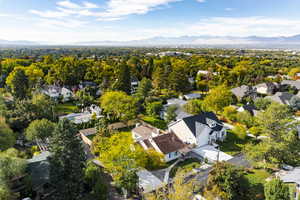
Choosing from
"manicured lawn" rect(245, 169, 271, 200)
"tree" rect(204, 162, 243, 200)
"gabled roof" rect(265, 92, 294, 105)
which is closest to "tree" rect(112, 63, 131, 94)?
"manicured lawn" rect(245, 169, 271, 200)

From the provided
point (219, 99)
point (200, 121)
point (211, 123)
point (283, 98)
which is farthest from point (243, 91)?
point (200, 121)

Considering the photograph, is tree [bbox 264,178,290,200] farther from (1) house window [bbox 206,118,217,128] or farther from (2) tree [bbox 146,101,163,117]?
(2) tree [bbox 146,101,163,117]

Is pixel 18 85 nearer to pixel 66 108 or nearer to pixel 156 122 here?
pixel 66 108

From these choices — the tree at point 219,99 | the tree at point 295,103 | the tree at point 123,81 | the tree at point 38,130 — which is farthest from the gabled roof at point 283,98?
the tree at point 38,130

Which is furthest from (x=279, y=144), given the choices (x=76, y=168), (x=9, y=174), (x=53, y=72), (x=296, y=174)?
(x=53, y=72)

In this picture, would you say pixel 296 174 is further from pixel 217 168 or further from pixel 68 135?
pixel 68 135
